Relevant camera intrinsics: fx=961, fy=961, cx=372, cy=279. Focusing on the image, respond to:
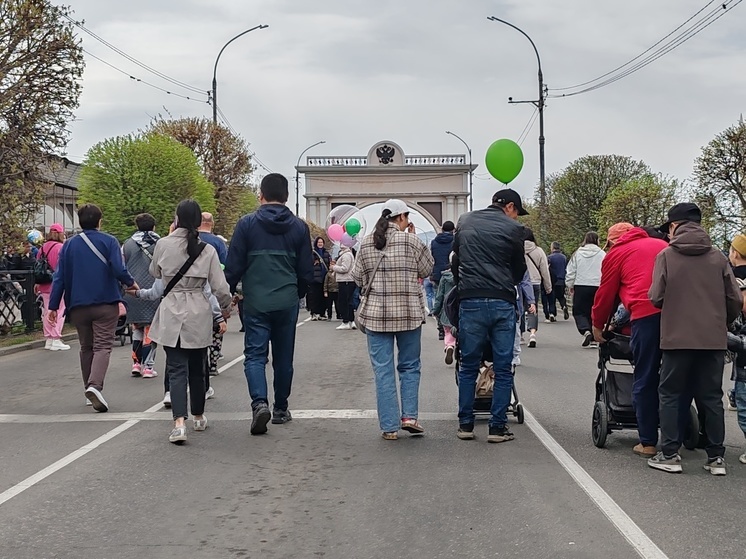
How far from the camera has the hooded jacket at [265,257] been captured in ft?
26.8

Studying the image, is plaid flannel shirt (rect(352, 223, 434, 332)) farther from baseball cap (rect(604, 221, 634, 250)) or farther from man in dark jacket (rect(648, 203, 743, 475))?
man in dark jacket (rect(648, 203, 743, 475))

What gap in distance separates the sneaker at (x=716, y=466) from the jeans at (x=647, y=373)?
0.58m

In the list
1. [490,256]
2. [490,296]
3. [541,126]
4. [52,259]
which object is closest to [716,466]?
[490,296]

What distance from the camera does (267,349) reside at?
328 inches

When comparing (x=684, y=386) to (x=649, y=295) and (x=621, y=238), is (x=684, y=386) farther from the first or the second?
(x=621, y=238)

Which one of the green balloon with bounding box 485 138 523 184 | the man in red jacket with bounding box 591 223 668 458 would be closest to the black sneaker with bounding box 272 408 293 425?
the man in red jacket with bounding box 591 223 668 458

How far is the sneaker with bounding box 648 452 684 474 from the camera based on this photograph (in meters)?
6.68

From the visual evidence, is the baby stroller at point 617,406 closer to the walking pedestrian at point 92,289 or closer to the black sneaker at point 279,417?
the black sneaker at point 279,417

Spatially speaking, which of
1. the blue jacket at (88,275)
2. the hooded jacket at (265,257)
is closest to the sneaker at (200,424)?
the hooded jacket at (265,257)

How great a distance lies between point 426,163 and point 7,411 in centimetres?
7441

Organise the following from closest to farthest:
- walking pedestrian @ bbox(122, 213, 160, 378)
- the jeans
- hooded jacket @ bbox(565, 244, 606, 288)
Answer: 1. the jeans
2. walking pedestrian @ bbox(122, 213, 160, 378)
3. hooded jacket @ bbox(565, 244, 606, 288)

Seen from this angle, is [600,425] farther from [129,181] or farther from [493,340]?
[129,181]

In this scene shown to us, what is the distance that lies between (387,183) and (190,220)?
74.8 meters

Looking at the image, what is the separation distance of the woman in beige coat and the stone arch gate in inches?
2893
